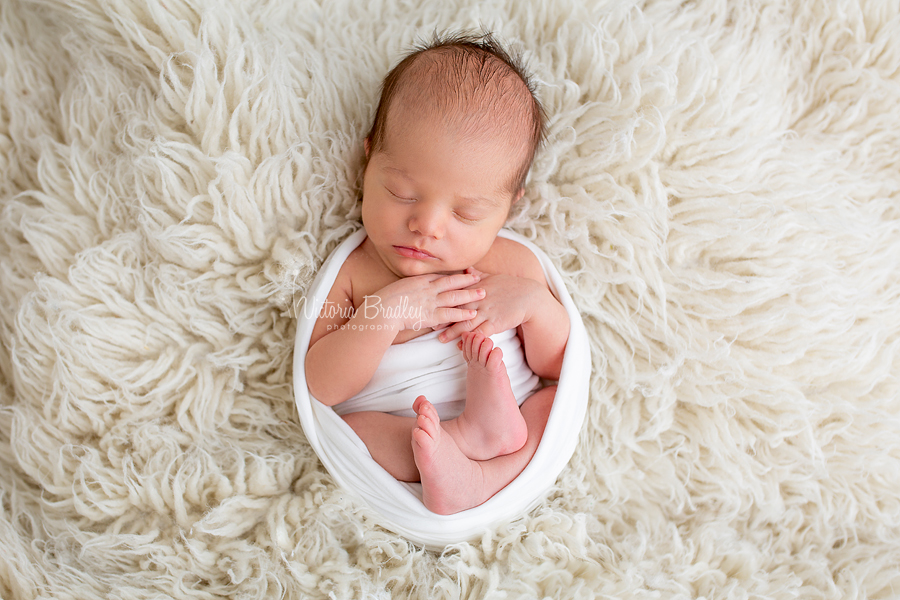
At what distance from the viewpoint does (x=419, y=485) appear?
3.90 ft

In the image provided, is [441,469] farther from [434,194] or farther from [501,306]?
[434,194]

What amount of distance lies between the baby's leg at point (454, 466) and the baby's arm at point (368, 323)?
14cm

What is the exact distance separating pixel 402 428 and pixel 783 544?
2.56ft

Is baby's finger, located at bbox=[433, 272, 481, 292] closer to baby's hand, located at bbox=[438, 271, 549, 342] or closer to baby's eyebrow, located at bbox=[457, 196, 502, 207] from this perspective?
baby's hand, located at bbox=[438, 271, 549, 342]

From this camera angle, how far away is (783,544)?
4.12 feet

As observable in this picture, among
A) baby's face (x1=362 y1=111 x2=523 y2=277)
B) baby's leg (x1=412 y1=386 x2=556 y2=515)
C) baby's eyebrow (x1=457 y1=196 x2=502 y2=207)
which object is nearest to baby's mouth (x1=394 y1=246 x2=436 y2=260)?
baby's face (x1=362 y1=111 x2=523 y2=277)

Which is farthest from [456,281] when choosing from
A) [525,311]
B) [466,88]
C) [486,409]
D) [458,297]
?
[466,88]

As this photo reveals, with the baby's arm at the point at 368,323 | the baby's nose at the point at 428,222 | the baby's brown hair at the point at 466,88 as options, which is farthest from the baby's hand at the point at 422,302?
the baby's brown hair at the point at 466,88

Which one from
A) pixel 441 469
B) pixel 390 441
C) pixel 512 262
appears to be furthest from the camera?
pixel 512 262

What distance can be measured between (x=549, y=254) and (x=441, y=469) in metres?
0.50

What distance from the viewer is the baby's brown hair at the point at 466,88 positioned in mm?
1109

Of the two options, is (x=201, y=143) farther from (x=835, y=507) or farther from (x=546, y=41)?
(x=835, y=507)

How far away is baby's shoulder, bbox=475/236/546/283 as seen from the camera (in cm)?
129

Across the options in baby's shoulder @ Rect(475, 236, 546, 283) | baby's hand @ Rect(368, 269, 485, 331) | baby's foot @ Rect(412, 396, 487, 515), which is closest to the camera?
baby's foot @ Rect(412, 396, 487, 515)
